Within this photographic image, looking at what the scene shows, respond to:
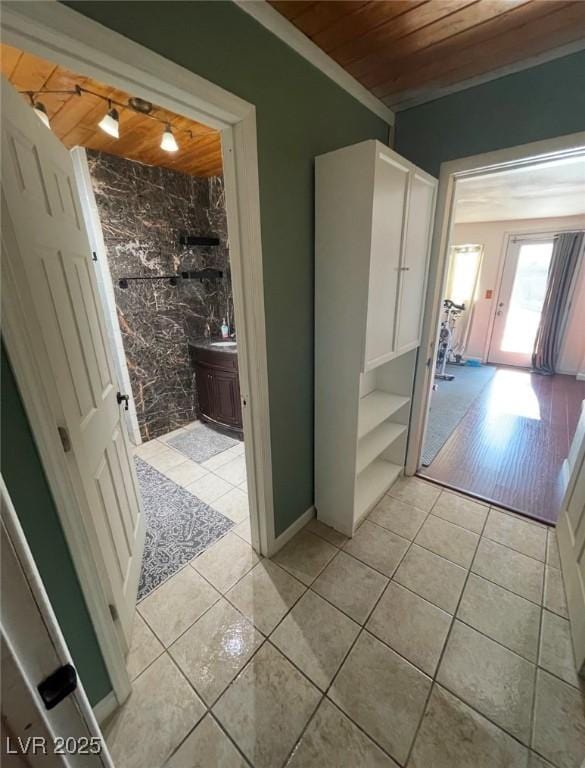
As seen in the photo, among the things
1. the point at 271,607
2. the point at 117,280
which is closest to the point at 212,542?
the point at 271,607

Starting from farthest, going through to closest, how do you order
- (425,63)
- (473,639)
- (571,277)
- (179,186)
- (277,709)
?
1. (571,277)
2. (179,186)
3. (425,63)
4. (473,639)
5. (277,709)

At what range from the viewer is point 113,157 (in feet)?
8.41

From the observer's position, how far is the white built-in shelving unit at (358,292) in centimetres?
145

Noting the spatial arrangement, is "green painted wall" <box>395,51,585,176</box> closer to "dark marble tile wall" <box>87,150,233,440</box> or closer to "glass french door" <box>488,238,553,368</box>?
"dark marble tile wall" <box>87,150,233,440</box>

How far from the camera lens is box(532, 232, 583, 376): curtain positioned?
15.3 ft

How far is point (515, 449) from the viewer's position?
9.55 feet

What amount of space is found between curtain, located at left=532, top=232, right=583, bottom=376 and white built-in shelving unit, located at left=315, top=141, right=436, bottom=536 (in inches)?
164

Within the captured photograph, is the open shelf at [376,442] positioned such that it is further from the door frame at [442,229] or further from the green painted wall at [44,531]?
the green painted wall at [44,531]

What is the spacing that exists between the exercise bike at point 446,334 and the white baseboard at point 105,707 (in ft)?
16.0

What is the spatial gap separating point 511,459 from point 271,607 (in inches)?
93.0

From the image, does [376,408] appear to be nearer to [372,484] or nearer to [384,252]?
[372,484]

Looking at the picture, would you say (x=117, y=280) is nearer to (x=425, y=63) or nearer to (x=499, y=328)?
(x=425, y=63)

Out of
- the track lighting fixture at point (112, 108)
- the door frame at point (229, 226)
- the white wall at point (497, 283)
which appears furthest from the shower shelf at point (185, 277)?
the white wall at point (497, 283)

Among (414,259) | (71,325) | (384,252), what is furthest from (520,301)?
(71,325)
